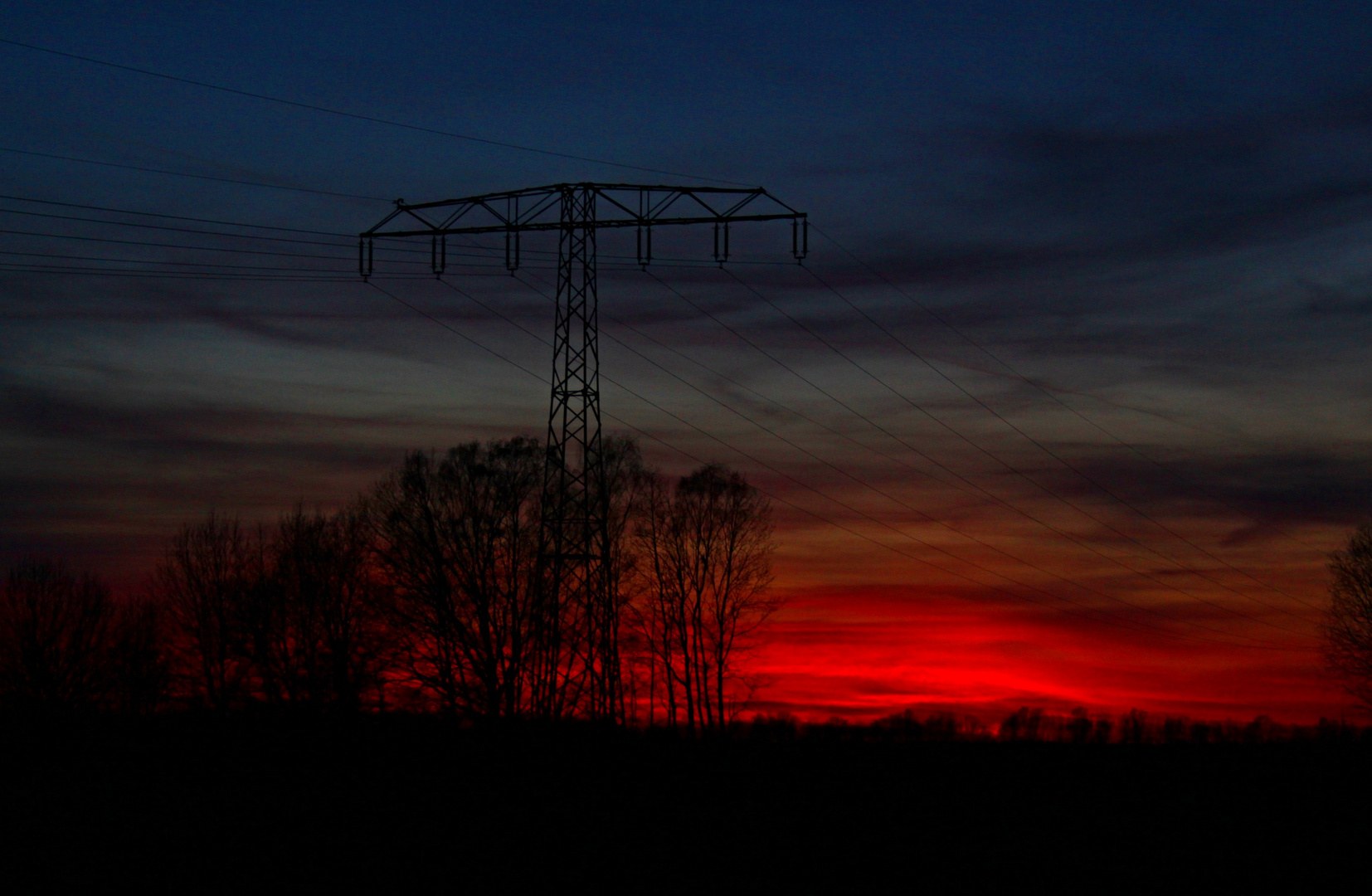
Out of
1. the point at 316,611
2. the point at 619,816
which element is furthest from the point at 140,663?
the point at 619,816

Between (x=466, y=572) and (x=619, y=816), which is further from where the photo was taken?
(x=466, y=572)

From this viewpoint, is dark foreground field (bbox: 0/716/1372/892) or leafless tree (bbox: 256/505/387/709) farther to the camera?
leafless tree (bbox: 256/505/387/709)

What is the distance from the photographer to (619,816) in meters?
36.8

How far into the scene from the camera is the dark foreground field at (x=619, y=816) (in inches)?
1152

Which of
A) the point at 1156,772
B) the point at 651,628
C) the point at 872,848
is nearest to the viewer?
the point at 872,848

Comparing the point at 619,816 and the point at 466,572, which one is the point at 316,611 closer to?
the point at 466,572

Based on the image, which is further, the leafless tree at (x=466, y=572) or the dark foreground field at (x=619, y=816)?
the leafless tree at (x=466, y=572)

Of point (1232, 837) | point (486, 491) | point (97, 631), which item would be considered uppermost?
point (486, 491)

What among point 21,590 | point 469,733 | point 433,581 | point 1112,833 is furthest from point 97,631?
point 1112,833

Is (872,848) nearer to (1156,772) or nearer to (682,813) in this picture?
(682,813)

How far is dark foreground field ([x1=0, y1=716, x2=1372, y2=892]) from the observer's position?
29.2 m

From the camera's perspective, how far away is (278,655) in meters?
77.9

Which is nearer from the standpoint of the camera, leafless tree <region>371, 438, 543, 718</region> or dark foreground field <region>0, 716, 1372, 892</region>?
dark foreground field <region>0, 716, 1372, 892</region>

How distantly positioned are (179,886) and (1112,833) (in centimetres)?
2548
